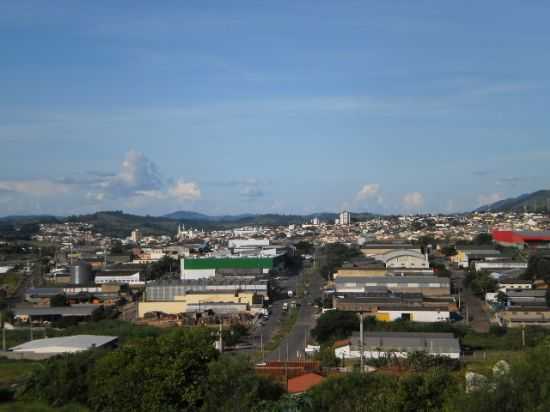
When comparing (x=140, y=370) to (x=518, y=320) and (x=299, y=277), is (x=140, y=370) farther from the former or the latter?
(x=299, y=277)

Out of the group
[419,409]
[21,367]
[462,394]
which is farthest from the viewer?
[21,367]

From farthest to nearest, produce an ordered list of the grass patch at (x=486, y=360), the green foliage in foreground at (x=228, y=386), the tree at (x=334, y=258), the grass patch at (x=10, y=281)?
1. the tree at (x=334, y=258)
2. the grass patch at (x=10, y=281)
3. the grass patch at (x=486, y=360)
4. the green foliage in foreground at (x=228, y=386)

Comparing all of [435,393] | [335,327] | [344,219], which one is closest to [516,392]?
[435,393]

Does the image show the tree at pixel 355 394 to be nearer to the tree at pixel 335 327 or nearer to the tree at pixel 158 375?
the tree at pixel 158 375

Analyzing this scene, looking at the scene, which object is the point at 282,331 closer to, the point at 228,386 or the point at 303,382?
the point at 303,382

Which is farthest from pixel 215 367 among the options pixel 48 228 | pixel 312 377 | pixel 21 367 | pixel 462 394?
pixel 48 228

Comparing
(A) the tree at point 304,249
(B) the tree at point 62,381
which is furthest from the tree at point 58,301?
(A) the tree at point 304,249

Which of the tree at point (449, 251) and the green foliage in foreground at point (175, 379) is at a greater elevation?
the tree at point (449, 251)

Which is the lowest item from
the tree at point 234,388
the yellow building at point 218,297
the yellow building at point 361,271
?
the yellow building at point 218,297
